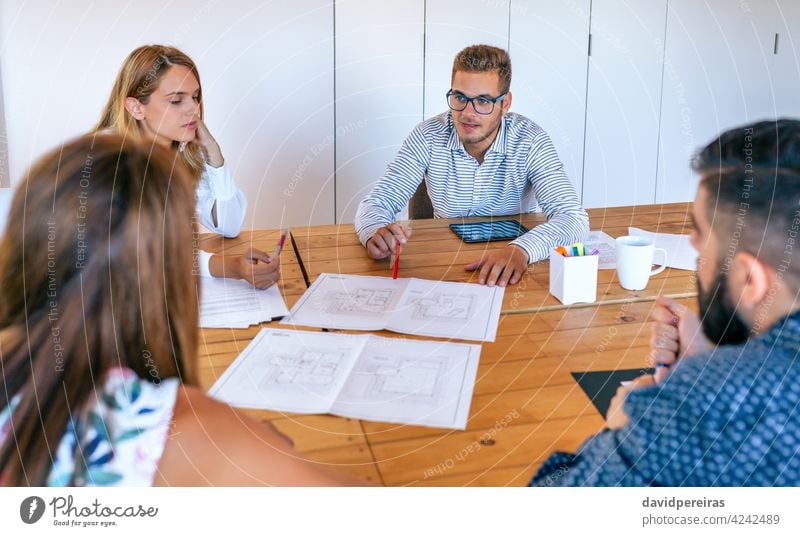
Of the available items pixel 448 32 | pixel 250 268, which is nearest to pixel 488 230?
pixel 250 268

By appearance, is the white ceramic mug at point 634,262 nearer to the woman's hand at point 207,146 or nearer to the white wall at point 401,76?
the woman's hand at point 207,146

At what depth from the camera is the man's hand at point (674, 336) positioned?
0.83 metres

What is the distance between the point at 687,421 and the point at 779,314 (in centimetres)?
14

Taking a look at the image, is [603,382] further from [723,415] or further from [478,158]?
[478,158]

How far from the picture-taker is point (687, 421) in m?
0.63

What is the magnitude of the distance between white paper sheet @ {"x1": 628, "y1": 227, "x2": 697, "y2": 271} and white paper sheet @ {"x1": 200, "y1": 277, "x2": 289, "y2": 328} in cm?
65

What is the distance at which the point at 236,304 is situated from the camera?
1064mm

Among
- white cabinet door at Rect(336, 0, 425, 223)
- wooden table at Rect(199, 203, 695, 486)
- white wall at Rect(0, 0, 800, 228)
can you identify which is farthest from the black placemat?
white cabinet door at Rect(336, 0, 425, 223)

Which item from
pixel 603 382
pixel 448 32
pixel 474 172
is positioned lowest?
pixel 603 382

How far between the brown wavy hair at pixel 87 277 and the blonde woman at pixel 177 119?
23.4 inches

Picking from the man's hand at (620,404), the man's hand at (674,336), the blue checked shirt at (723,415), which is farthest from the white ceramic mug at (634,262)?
the blue checked shirt at (723,415)

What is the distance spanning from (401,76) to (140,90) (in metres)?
1.19

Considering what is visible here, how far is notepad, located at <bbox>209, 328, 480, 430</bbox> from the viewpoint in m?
0.78
